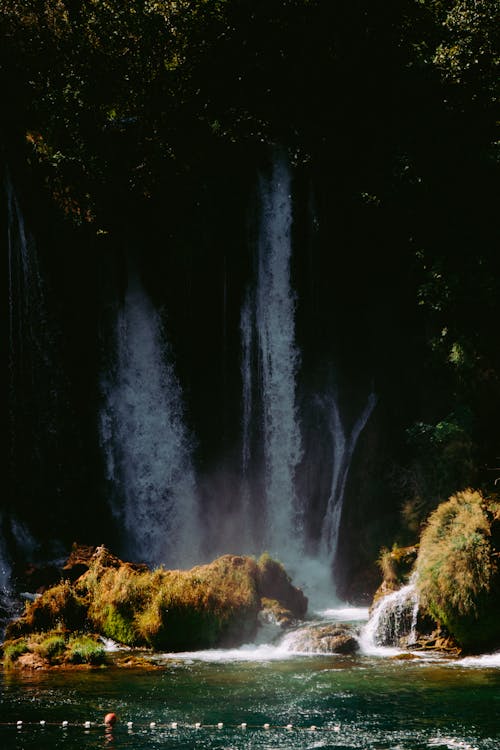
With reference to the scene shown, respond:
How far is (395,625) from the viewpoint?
17.8 meters

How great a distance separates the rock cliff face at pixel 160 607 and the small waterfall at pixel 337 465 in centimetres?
631

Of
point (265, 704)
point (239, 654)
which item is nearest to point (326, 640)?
point (239, 654)

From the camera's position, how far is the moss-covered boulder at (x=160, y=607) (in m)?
18.1

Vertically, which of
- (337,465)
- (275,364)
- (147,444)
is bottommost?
(337,465)

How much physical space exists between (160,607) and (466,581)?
21.3 feet

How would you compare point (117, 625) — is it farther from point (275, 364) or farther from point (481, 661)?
point (275, 364)

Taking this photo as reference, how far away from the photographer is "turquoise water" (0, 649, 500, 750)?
1084cm

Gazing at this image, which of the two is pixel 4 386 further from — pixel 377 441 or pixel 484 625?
pixel 484 625

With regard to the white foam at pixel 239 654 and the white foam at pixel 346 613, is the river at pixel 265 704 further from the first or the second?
the white foam at pixel 346 613

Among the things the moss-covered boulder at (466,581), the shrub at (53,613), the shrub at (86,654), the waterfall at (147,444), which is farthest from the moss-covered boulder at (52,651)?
the waterfall at (147,444)

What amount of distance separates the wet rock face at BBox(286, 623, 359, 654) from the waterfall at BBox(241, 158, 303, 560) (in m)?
8.26

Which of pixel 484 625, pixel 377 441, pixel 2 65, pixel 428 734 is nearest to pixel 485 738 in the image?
pixel 428 734

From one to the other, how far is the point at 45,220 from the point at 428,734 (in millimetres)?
21866

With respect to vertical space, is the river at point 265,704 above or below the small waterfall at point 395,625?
below
